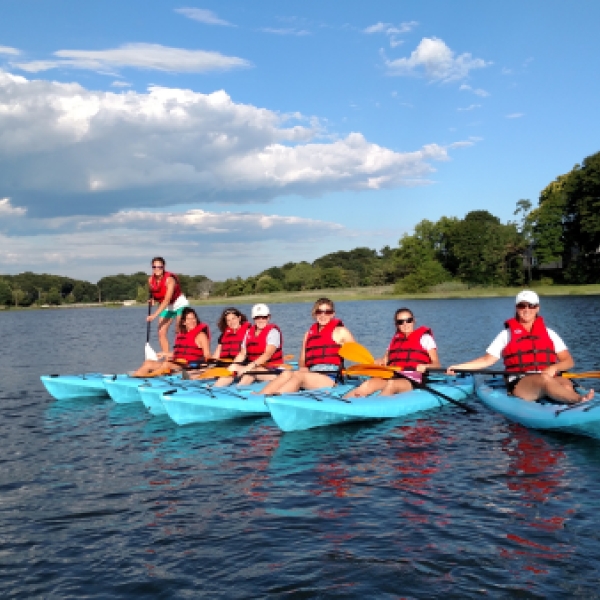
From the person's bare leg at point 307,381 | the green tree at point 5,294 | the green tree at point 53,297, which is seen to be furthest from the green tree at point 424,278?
the green tree at point 53,297

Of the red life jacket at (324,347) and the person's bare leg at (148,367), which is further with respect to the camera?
the person's bare leg at (148,367)

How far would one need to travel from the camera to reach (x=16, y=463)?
282 inches

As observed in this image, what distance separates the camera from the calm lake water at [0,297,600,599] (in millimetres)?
4156

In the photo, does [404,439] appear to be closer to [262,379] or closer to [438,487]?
[438,487]

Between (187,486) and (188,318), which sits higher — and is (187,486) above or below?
below

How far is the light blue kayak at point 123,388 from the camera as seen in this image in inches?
401

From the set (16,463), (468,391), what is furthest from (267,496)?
(468,391)

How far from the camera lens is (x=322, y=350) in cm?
888

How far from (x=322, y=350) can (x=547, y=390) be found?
2.85 meters

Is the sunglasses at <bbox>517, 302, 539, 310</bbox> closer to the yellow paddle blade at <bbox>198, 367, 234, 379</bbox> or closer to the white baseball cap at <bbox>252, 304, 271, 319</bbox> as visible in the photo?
the white baseball cap at <bbox>252, 304, 271, 319</bbox>

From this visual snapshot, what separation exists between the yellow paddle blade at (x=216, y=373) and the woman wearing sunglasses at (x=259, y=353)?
5 cm

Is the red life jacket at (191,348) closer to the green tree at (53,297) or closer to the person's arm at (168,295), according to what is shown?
the person's arm at (168,295)

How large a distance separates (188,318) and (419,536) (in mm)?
6292

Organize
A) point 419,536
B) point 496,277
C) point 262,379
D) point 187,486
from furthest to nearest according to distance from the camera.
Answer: point 496,277, point 262,379, point 187,486, point 419,536
